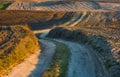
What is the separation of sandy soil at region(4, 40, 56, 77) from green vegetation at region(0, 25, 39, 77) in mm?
532

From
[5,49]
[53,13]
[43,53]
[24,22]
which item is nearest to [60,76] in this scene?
[5,49]

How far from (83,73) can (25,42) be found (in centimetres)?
1193

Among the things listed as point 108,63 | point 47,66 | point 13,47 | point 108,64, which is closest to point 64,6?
point 13,47

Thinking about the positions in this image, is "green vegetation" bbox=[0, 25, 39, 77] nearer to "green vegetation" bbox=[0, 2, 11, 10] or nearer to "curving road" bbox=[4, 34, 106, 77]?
"curving road" bbox=[4, 34, 106, 77]

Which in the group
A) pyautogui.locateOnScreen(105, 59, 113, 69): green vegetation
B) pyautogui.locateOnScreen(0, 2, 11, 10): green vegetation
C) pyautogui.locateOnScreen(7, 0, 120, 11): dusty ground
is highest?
pyautogui.locateOnScreen(105, 59, 113, 69): green vegetation

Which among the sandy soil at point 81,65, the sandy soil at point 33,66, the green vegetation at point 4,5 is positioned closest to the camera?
the sandy soil at point 33,66

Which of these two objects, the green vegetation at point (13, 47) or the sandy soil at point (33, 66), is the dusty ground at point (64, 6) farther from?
the sandy soil at point (33, 66)

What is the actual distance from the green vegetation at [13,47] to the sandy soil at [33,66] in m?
0.53

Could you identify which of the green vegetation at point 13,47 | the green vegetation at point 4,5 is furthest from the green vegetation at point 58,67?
the green vegetation at point 4,5

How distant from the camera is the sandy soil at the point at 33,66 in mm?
25672

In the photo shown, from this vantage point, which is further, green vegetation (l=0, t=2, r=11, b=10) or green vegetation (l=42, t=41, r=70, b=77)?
green vegetation (l=0, t=2, r=11, b=10)

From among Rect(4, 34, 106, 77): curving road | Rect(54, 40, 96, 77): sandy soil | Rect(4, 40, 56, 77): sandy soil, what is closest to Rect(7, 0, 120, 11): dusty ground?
Rect(54, 40, 96, 77): sandy soil

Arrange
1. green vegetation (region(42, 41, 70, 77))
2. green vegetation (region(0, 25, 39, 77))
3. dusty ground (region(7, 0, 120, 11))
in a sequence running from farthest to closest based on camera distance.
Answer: dusty ground (region(7, 0, 120, 11)) < green vegetation (region(0, 25, 39, 77)) < green vegetation (region(42, 41, 70, 77))

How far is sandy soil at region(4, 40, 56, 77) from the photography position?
2567 centimetres
